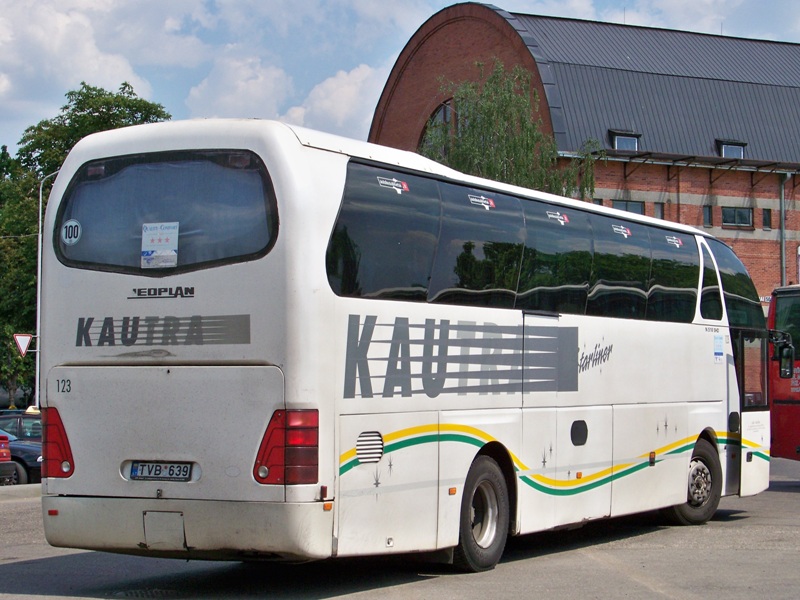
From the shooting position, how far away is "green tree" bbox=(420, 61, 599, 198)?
1590 inches

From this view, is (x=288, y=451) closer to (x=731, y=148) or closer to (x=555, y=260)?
(x=555, y=260)

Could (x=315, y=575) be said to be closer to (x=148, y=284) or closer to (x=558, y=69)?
(x=148, y=284)

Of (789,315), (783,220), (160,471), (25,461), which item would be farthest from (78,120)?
(160,471)

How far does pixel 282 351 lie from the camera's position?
28.9ft

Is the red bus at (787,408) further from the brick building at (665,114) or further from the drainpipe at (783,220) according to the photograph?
the drainpipe at (783,220)

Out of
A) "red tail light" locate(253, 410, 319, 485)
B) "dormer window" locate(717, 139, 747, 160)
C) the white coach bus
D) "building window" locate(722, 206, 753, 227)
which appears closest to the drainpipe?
"building window" locate(722, 206, 753, 227)

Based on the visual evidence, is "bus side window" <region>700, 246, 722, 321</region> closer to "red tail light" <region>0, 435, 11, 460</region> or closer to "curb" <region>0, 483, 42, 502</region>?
"curb" <region>0, 483, 42, 502</region>

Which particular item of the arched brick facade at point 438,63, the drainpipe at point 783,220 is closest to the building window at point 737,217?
the drainpipe at point 783,220

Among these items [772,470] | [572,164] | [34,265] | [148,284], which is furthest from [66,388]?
[34,265]

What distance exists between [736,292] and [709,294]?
0.99m

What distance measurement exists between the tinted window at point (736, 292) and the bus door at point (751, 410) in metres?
0.14

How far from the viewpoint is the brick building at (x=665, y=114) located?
157ft

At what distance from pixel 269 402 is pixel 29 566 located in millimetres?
4041

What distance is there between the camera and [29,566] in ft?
37.6
